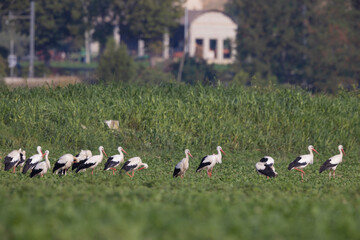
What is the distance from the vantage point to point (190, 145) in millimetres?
24594

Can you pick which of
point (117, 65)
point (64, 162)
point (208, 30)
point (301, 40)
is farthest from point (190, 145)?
point (208, 30)

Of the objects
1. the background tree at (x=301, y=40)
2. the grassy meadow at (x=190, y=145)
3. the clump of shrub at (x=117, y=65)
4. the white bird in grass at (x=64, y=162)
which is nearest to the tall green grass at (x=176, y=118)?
the grassy meadow at (x=190, y=145)

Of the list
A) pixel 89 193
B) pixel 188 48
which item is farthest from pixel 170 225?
pixel 188 48

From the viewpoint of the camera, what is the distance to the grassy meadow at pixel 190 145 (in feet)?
33.6

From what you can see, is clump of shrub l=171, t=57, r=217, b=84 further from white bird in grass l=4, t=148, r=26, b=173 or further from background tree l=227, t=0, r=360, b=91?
white bird in grass l=4, t=148, r=26, b=173

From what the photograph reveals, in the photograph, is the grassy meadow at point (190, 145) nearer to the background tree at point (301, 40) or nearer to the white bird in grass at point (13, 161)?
the white bird in grass at point (13, 161)

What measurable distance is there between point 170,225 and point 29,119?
17080mm

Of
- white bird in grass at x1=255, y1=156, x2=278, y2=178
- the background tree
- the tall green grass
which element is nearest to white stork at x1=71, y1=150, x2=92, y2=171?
the tall green grass

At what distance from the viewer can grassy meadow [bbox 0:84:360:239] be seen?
1023 centimetres

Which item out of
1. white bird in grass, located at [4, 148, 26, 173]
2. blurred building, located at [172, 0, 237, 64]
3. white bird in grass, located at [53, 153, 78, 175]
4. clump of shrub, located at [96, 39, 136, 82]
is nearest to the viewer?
white bird in grass, located at [53, 153, 78, 175]

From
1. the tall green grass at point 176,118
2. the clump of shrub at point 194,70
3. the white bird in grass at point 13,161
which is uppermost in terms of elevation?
the clump of shrub at point 194,70

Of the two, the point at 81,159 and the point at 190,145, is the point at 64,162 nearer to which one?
the point at 81,159

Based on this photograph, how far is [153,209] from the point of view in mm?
9828

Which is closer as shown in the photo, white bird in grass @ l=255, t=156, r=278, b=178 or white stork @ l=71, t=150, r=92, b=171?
white bird in grass @ l=255, t=156, r=278, b=178
